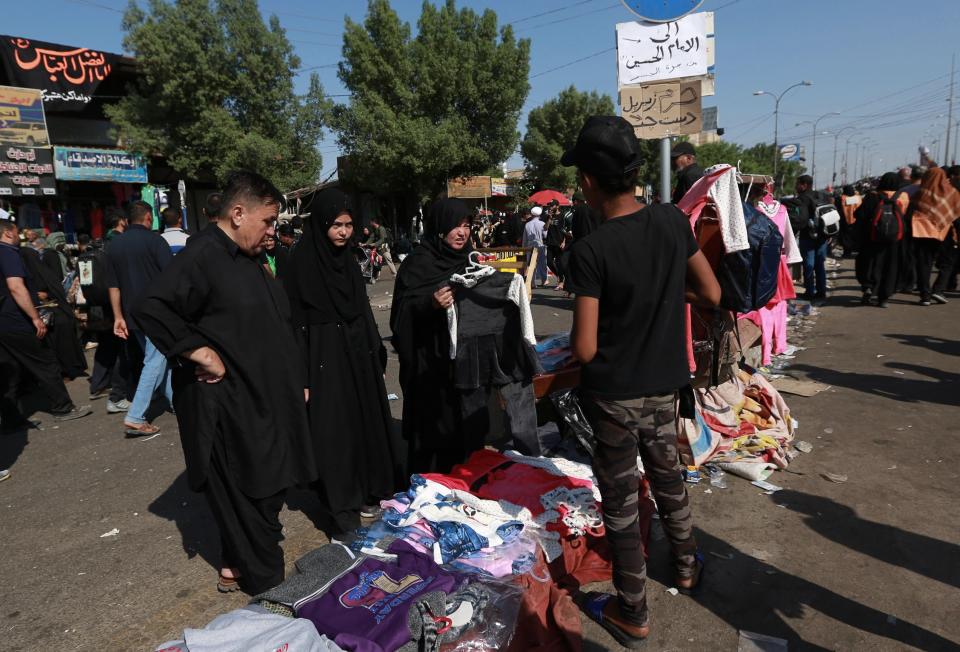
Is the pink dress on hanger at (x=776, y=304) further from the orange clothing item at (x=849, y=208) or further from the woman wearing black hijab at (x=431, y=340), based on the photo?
the orange clothing item at (x=849, y=208)

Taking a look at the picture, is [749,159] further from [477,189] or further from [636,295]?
[636,295]

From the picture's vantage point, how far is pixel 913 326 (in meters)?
7.40

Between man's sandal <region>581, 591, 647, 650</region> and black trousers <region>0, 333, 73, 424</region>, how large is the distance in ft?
18.8

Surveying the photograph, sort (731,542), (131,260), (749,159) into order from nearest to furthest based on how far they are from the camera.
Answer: (731,542), (131,260), (749,159)

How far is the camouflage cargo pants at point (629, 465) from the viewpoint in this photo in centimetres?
231

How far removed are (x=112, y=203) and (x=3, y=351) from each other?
17.2 meters

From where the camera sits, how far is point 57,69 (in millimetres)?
17281

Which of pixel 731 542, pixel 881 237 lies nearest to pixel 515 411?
pixel 731 542

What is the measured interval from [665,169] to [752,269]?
0.98 metres

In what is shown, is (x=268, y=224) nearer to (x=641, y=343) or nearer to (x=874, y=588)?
(x=641, y=343)

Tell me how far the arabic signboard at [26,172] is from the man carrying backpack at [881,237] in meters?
19.5

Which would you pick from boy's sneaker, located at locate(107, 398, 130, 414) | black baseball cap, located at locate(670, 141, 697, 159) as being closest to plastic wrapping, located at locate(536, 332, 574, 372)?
black baseball cap, located at locate(670, 141, 697, 159)

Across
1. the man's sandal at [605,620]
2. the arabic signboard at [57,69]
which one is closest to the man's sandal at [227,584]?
the man's sandal at [605,620]

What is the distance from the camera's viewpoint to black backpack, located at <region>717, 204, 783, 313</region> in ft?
11.0
